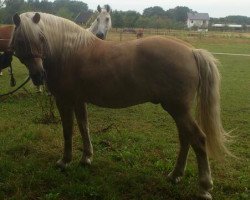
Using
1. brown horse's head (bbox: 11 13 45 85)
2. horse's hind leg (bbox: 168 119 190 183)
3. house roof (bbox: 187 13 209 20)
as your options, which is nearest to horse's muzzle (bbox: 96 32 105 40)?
brown horse's head (bbox: 11 13 45 85)

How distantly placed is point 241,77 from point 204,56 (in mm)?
10327

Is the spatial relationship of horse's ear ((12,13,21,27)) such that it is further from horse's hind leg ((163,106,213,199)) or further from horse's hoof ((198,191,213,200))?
horse's hoof ((198,191,213,200))

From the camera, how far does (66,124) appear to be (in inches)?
175

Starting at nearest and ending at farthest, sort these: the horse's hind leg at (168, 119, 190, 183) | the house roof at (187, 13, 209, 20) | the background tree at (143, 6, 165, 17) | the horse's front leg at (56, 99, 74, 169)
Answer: the horse's hind leg at (168, 119, 190, 183)
the horse's front leg at (56, 99, 74, 169)
the background tree at (143, 6, 165, 17)
the house roof at (187, 13, 209, 20)

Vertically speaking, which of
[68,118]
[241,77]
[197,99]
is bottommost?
[241,77]

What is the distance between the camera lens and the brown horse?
362 cm

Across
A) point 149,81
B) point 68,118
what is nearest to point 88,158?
point 68,118

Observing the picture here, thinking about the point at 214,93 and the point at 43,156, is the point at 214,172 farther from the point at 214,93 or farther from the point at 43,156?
the point at 43,156

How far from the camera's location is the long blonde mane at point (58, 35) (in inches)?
149

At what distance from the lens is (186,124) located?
3.62 m

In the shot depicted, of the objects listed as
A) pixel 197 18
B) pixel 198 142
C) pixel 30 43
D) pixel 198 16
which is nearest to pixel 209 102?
pixel 198 142

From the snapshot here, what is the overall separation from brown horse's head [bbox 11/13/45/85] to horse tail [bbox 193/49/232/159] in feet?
5.62

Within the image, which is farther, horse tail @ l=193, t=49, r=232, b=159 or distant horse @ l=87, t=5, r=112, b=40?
distant horse @ l=87, t=5, r=112, b=40

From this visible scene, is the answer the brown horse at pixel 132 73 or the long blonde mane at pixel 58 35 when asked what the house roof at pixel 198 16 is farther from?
the brown horse at pixel 132 73
